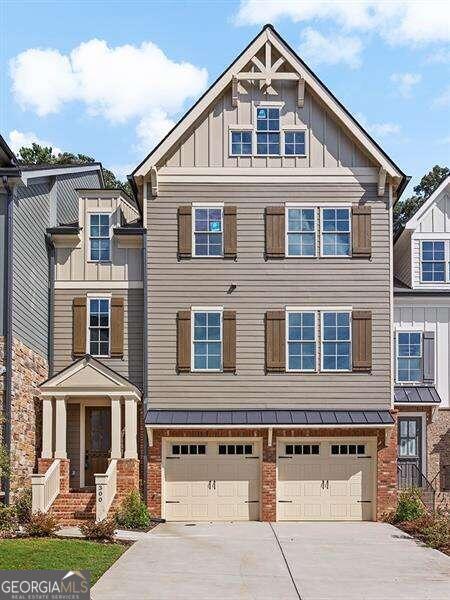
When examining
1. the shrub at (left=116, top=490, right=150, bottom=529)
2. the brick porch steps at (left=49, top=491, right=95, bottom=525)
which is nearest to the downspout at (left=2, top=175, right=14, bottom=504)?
the brick porch steps at (left=49, top=491, right=95, bottom=525)

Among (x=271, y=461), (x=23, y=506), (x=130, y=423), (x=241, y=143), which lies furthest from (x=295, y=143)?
(x=23, y=506)

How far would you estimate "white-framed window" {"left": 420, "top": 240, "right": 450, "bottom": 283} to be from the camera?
2797cm

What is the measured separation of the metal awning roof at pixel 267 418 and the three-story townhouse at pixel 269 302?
0.18 ft

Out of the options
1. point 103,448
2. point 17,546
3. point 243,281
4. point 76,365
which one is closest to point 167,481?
point 103,448

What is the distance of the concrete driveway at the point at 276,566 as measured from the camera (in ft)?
46.9

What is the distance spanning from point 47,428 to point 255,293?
21.1ft

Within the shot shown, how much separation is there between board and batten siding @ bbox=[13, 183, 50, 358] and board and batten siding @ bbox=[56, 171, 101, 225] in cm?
134

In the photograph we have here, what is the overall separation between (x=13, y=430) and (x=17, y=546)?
5371 millimetres

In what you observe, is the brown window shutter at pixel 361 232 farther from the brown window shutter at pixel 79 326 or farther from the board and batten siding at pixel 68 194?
the board and batten siding at pixel 68 194

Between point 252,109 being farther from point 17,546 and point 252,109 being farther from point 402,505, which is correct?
point 17,546

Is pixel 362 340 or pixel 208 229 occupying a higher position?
pixel 208 229

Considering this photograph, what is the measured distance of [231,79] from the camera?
25.3m

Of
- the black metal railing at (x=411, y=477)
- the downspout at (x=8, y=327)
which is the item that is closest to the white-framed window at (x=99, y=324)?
the downspout at (x=8, y=327)

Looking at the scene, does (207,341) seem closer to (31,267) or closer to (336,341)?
(336,341)
